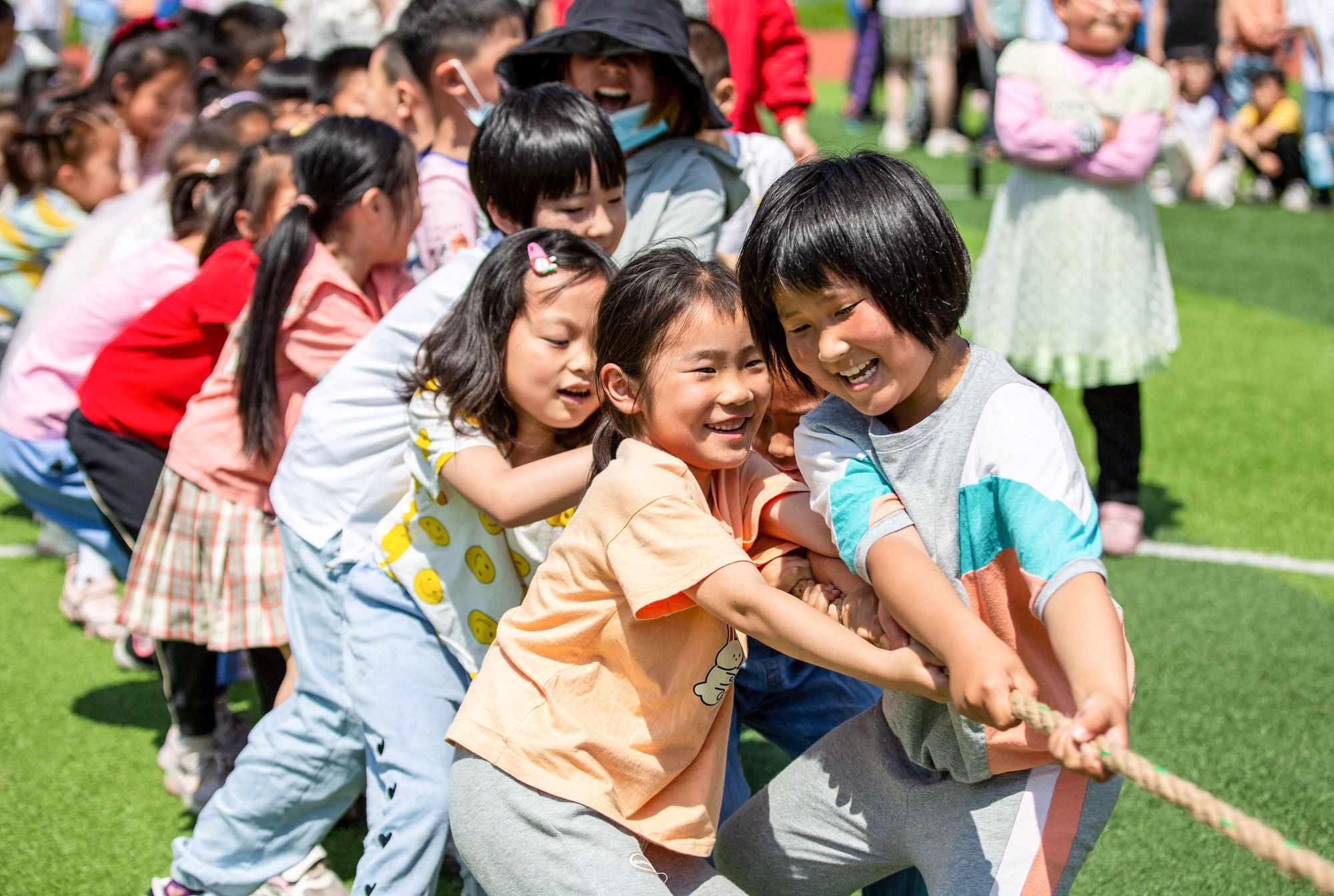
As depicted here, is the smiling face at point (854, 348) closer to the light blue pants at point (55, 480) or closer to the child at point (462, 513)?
the child at point (462, 513)

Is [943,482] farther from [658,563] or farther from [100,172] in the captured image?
[100,172]

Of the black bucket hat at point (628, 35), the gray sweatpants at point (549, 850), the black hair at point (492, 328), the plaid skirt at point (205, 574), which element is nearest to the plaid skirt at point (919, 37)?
the black bucket hat at point (628, 35)

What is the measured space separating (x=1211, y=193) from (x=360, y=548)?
11047 mm

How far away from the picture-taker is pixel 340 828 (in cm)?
352

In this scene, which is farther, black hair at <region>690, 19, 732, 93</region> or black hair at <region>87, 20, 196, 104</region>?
black hair at <region>87, 20, 196, 104</region>

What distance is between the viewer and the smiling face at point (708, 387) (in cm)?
217

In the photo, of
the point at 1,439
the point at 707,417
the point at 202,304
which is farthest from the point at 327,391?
the point at 1,439

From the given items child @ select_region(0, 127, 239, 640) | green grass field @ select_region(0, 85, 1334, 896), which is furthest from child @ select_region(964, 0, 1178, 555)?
child @ select_region(0, 127, 239, 640)

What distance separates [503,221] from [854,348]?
1343mm

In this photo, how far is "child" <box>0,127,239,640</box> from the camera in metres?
4.13

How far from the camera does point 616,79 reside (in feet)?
11.6

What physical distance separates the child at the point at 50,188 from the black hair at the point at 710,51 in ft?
10.4

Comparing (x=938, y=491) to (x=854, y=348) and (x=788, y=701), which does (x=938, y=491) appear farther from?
(x=788, y=701)

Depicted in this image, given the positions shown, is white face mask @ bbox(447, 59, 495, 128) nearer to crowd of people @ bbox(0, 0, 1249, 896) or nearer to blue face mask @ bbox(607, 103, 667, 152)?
crowd of people @ bbox(0, 0, 1249, 896)
